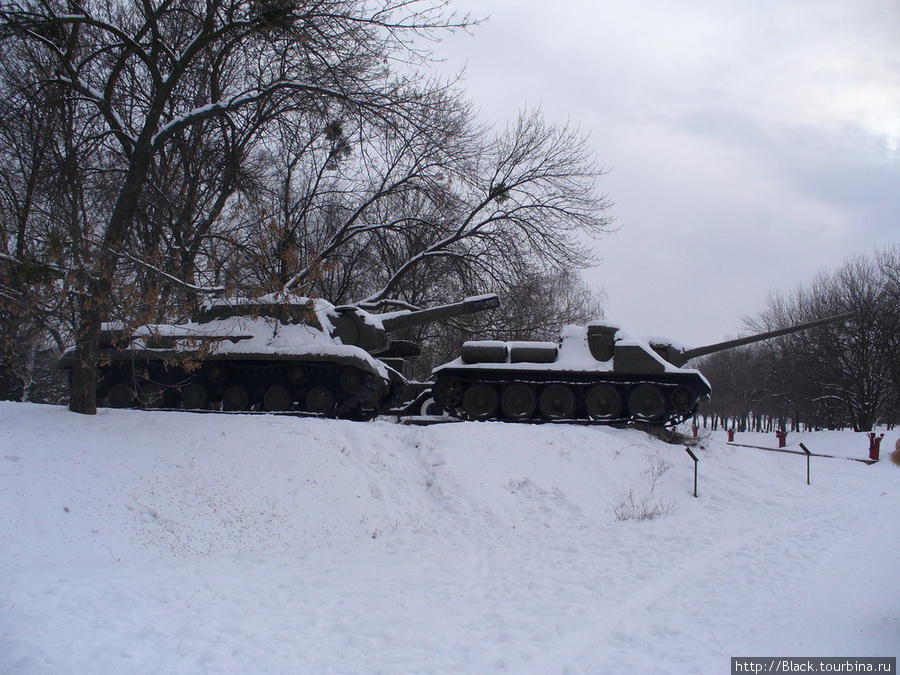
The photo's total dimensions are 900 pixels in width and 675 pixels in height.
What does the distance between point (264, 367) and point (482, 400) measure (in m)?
4.38

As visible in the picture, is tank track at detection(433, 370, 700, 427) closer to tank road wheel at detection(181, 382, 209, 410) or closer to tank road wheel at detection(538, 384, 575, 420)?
tank road wheel at detection(538, 384, 575, 420)

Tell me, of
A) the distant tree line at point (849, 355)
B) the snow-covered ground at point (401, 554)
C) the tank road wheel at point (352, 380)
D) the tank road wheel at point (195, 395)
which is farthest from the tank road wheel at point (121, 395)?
the distant tree line at point (849, 355)

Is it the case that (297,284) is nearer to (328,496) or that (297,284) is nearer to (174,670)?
(328,496)

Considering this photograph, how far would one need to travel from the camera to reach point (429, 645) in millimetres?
4938

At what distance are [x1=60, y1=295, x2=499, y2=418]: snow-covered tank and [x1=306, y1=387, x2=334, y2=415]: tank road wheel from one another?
0.06 ft

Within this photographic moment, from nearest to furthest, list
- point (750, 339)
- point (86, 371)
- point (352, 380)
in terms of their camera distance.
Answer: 1. point (86, 371)
2. point (352, 380)
3. point (750, 339)

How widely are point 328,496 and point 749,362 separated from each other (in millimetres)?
56855

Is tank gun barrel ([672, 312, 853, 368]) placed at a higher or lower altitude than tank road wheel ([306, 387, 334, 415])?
higher

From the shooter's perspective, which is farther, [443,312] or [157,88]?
[443,312]

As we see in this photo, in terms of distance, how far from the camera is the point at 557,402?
1450cm

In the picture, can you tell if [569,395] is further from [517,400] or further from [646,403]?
[646,403]

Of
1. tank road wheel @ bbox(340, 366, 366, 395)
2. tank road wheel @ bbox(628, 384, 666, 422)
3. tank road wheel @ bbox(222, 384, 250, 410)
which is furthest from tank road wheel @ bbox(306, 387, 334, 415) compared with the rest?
tank road wheel @ bbox(628, 384, 666, 422)

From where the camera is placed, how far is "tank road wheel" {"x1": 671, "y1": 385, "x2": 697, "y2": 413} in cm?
1424

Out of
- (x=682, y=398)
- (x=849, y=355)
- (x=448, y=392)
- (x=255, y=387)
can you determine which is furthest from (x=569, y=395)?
(x=849, y=355)
